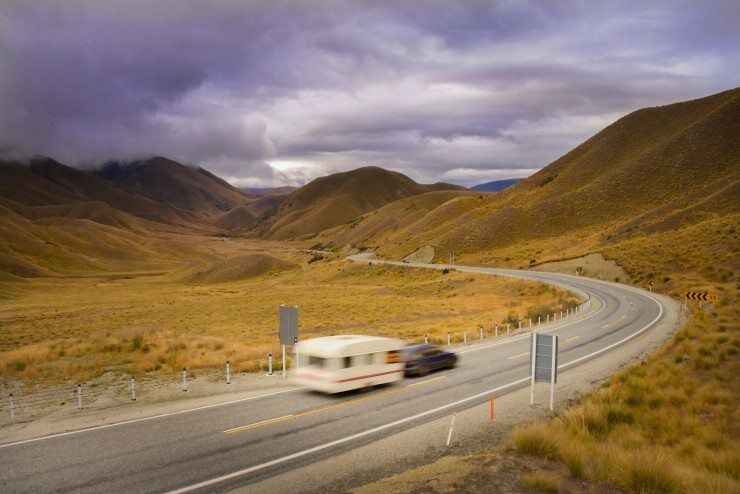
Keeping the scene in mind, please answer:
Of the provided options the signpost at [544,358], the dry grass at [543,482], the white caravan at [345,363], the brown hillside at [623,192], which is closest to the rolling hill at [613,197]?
the brown hillside at [623,192]

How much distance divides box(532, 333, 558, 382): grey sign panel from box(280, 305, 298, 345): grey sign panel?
1000 cm

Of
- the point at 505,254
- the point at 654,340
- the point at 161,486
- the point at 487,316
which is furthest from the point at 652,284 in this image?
the point at 161,486

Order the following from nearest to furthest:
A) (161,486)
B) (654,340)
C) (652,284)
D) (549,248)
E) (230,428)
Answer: (161,486), (230,428), (654,340), (652,284), (549,248)

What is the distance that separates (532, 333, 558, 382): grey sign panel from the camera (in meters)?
14.6

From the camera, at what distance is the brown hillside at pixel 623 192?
90.8 m

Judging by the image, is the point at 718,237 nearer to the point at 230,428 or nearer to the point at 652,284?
the point at 652,284

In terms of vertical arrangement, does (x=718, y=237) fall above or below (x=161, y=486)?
above

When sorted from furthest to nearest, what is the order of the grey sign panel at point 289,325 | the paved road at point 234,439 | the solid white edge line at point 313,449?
the grey sign panel at point 289,325
the paved road at point 234,439
the solid white edge line at point 313,449

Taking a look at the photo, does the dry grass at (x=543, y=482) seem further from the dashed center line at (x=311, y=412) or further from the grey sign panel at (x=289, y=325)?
the grey sign panel at (x=289, y=325)

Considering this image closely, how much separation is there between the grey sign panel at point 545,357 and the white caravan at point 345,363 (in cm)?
573

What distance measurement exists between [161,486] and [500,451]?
24.6 ft

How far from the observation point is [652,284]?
56.7 meters

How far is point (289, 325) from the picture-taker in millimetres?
21125

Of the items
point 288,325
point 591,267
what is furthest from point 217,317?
point 591,267
